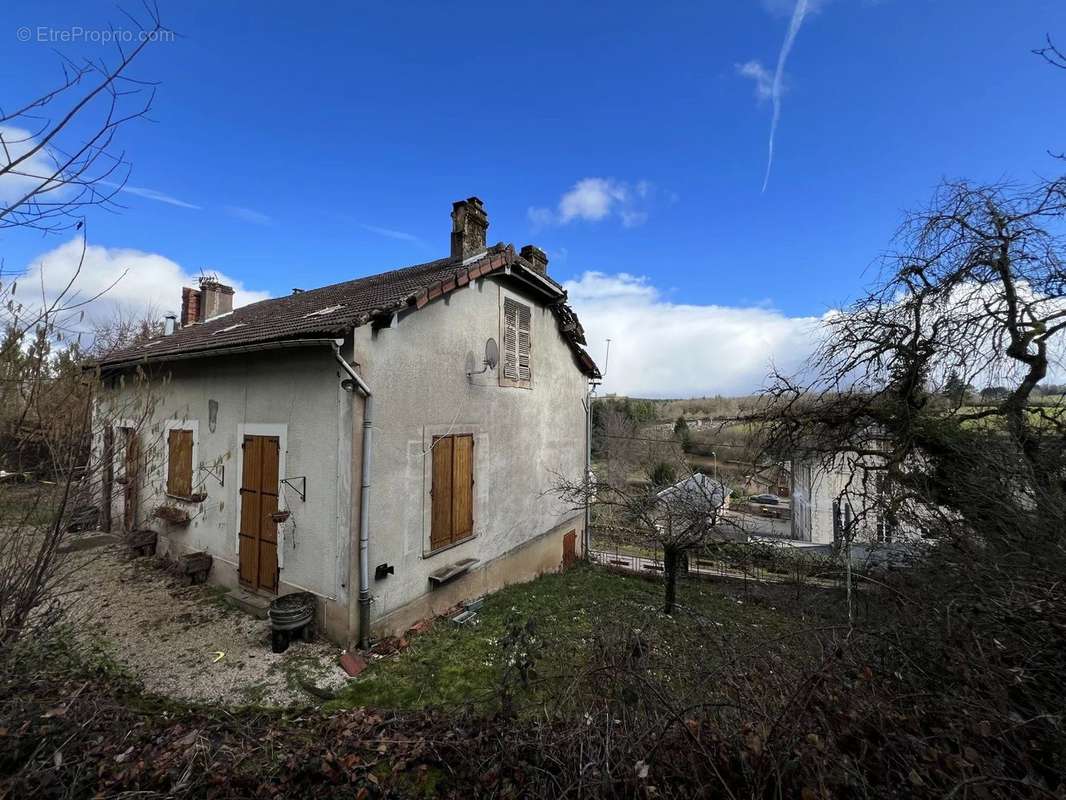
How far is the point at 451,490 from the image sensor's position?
7582 millimetres

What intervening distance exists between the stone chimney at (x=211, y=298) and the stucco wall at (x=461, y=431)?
10.3 meters

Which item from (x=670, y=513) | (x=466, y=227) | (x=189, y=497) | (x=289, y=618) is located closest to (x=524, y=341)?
(x=466, y=227)

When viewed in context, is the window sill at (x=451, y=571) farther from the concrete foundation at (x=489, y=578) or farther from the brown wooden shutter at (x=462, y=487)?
the brown wooden shutter at (x=462, y=487)

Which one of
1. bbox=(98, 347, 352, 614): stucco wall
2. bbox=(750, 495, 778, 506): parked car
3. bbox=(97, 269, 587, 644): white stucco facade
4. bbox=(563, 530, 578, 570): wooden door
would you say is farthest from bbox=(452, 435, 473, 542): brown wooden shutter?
bbox=(750, 495, 778, 506): parked car

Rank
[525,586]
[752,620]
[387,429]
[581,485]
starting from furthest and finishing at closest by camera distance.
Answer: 1. [581,485]
2. [525,586]
3. [752,620]
4. [387,429]

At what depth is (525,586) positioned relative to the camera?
966 cm

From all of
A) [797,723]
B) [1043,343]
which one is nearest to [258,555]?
[797,723]

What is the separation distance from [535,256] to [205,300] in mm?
10637

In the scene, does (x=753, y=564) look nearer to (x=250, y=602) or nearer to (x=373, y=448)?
(x=373, y=448)

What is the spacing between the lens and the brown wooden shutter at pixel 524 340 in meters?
9.74

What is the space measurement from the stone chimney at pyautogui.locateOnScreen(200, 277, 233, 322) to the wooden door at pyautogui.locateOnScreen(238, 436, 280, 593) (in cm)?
896

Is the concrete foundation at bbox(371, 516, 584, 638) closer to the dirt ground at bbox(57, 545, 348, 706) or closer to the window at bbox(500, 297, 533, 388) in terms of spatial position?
the dirt ground at bbox(57, 545, 348, 706)

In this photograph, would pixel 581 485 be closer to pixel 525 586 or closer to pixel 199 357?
pixel 525 586

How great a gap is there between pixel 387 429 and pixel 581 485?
7313 millimetres
